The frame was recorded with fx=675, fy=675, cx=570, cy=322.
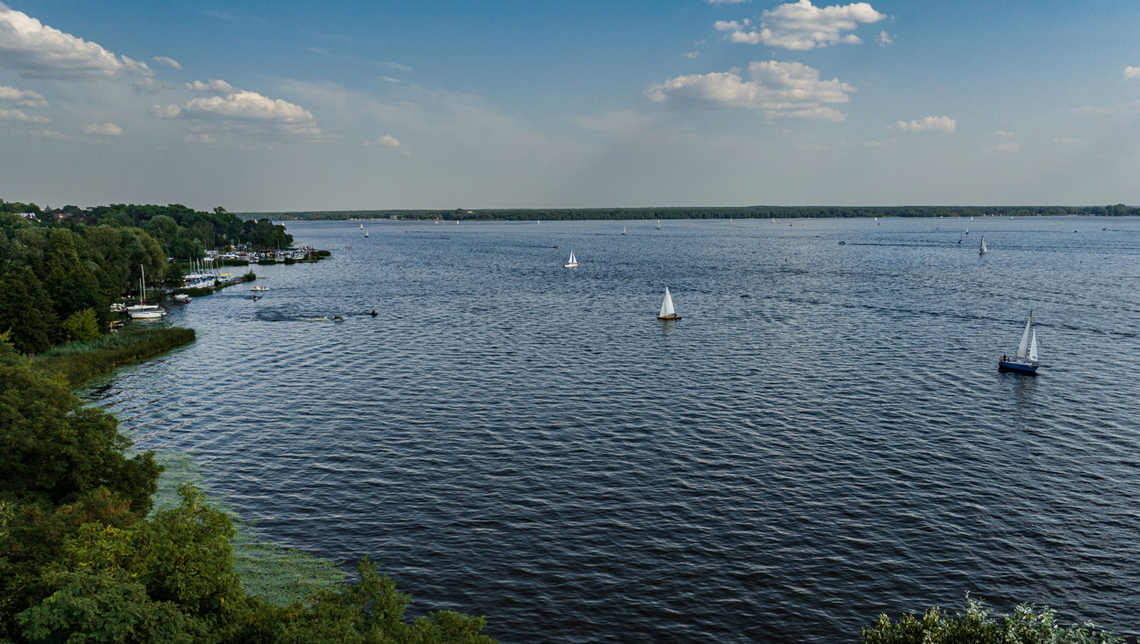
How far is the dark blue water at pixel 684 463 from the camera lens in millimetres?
38344

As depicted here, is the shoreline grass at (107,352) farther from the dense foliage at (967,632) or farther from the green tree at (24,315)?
the dense foliage at (967,632)

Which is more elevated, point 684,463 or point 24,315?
point 24,315

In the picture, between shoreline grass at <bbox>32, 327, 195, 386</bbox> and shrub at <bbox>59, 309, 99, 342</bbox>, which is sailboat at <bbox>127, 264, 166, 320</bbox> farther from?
shrub at <bbox>59, 309, 99, 342</bbox>

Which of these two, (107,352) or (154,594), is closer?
(154,594)

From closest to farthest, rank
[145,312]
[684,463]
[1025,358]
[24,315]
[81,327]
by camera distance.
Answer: [684,463] → [1025,358] → [24,315] → [81,327] → [145,312]

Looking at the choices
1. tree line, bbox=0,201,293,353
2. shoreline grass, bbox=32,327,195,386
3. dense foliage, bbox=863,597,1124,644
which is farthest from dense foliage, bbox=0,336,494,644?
tree line, bbox=0,201,293,353

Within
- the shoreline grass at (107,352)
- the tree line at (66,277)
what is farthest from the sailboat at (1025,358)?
the tree line at (66,277)

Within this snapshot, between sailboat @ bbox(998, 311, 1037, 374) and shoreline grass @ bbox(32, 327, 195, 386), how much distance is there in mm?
110828

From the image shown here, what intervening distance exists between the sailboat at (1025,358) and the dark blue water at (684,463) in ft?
4.95

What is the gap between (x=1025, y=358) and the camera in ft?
270

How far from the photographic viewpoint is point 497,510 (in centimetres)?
4775

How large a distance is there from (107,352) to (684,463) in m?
82.0

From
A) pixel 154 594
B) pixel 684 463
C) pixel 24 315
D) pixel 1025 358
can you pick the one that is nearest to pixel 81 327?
pixel 24 315

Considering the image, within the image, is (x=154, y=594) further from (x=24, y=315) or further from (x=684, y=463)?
(x=24, y=315)
